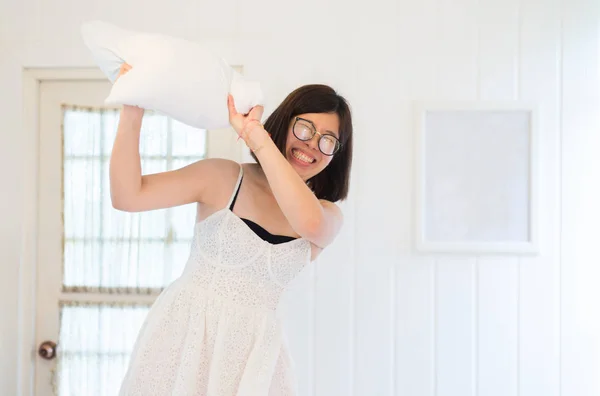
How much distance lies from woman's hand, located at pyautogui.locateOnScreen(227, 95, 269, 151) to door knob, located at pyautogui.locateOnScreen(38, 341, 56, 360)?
1.28 m

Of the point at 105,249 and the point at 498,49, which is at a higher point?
the point at 498,49

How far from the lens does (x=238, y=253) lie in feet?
4.09

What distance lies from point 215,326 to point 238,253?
16 centimetres

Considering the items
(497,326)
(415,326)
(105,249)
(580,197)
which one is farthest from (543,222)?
(105,249)

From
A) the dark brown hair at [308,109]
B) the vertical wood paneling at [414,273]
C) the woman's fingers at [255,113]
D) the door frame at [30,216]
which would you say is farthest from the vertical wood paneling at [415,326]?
the door frame at [30,216]

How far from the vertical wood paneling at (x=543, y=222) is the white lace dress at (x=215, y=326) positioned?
1007 millimetres

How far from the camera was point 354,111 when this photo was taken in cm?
191

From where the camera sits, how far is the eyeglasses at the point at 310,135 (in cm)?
128

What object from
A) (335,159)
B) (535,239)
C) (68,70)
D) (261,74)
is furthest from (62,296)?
(535,239)

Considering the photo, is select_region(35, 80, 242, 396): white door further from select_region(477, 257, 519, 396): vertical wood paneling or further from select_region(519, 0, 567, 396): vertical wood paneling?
select_region(519, 0, 567, 396): vertical wood paneling

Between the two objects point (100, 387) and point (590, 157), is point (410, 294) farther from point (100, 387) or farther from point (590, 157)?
point (100, 387)

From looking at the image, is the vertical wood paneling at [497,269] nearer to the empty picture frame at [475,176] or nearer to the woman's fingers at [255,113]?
the empty picture frame at [475,176]

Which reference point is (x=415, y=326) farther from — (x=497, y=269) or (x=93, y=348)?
(x=93, y=348)

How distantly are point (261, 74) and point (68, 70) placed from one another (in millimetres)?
656
